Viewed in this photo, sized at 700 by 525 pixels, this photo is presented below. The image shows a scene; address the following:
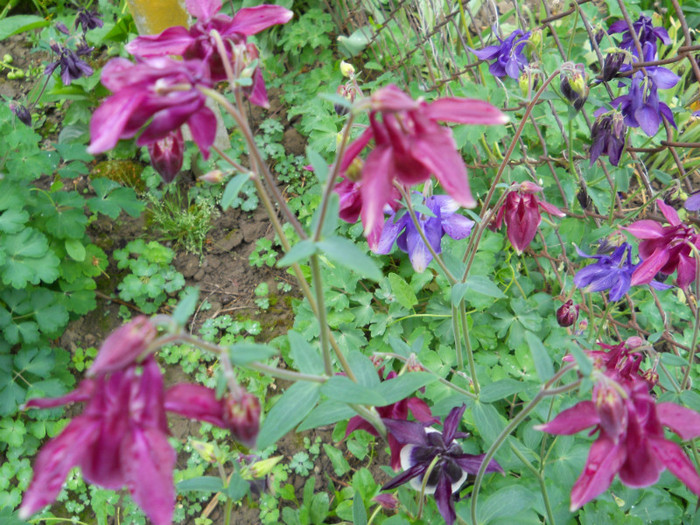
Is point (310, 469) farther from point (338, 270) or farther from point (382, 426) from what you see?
point (382, 426)

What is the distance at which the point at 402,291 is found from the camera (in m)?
2.06

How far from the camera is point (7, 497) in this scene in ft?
6.84

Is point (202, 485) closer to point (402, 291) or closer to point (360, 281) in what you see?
point (402, 291)

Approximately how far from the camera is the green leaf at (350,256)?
Answer: 27.7 inches

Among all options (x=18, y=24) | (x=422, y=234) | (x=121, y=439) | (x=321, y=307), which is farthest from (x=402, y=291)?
(x=18, y=24)

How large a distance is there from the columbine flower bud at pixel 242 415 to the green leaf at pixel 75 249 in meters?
2.01

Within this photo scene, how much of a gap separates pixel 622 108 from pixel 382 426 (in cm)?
123

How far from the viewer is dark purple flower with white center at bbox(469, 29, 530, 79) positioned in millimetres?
1838

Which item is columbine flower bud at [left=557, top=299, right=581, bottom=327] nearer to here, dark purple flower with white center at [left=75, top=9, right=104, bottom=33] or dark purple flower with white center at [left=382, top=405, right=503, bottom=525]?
dark purple flower with white center at [left=382, top=405, right=503, bottom=525]

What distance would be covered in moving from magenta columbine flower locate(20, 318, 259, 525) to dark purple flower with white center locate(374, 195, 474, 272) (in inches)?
32.6

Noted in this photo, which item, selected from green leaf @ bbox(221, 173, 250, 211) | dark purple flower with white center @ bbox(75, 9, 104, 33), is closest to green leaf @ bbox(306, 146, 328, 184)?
→ green leaf @ bbox(221, 173, 250, 211)

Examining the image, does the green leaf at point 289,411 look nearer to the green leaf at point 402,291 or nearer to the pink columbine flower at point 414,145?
the pink columbine flower at point 414,145

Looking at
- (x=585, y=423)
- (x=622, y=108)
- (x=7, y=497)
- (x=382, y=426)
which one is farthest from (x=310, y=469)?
(x=622, y=108)

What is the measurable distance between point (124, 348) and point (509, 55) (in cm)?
172
